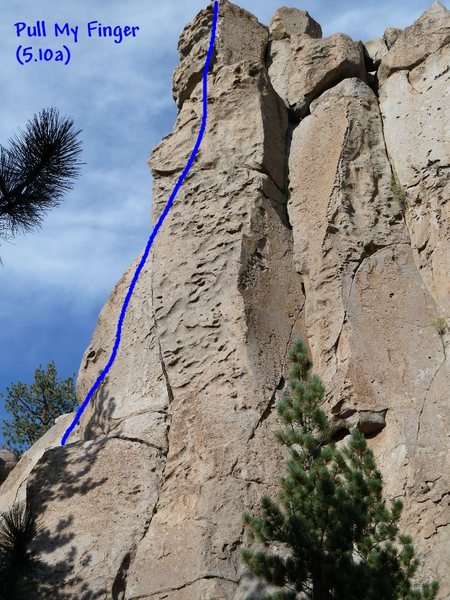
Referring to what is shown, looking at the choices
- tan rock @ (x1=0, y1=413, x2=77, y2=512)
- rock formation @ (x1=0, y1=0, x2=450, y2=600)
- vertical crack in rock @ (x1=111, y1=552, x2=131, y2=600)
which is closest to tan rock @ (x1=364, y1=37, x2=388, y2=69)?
rock formation @ (x1=0, y1=0, x2=450, y2=600)

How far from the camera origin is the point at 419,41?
14.3 meters

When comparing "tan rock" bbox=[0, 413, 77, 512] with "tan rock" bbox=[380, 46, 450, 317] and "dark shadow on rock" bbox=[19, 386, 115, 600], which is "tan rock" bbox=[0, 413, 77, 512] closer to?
"dark shadow on rock" bbox=[19, 386, 115, 600]

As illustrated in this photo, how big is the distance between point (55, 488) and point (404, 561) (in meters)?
4.69

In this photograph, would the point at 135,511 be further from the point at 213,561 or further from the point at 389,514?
the point at 389,514

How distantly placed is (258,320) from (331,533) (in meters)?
3.67

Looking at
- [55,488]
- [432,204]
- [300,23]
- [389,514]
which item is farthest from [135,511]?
[300,23]

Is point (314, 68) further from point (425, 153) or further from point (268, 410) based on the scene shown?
point (268, 410)

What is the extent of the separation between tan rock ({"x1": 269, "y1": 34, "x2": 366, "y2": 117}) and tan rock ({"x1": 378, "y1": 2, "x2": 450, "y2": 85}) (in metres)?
0.47

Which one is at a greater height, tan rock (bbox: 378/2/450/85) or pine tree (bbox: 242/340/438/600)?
tan rock (bbox: 378/2/450/85)

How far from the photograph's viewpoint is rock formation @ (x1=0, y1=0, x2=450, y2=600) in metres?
10.3

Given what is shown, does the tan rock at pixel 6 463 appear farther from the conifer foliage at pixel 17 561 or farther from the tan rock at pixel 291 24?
the tan rock at pixel 291 24

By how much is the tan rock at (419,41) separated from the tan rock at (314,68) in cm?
47

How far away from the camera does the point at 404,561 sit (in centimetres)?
859

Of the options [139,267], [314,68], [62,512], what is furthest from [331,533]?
[314,68]
